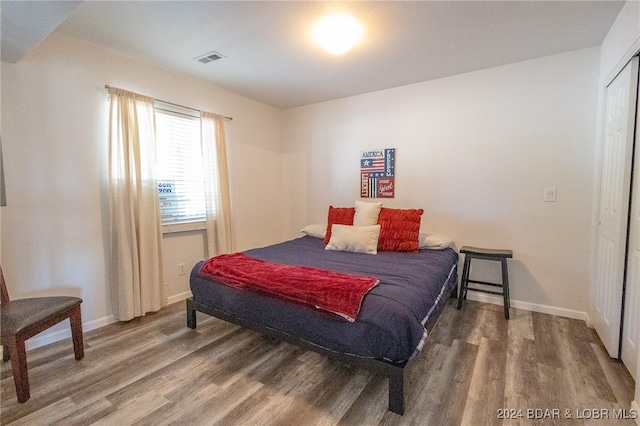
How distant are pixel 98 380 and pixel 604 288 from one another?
3626mm

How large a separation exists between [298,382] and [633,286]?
217 centimetres

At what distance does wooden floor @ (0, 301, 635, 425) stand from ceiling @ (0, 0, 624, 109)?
2.12 metres

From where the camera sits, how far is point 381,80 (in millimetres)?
3246

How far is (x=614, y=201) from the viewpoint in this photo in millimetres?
2057

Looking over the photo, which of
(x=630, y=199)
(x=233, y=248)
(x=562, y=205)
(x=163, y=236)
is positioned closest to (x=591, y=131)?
(x=562, y=205)

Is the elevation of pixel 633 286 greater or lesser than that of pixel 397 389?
greater

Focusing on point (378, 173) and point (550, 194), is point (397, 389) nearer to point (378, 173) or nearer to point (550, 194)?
point (550, 194)

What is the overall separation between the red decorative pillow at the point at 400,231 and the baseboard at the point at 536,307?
0.95m

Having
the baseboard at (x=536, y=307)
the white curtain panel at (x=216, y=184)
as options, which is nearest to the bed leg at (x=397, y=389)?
the baseboard at (x=536, y=307)

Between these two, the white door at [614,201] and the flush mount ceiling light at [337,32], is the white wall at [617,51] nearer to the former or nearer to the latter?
the white door at [614,201]

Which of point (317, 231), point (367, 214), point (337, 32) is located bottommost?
point (317, 231)

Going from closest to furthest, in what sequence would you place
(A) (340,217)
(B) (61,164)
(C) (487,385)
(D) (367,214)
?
(C) (487,385), (B) (61,164), (D) (367,214), (A) (340,217)

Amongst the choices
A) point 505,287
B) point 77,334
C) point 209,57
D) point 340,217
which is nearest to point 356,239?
point 340,217

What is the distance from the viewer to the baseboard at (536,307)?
2.63 metres
